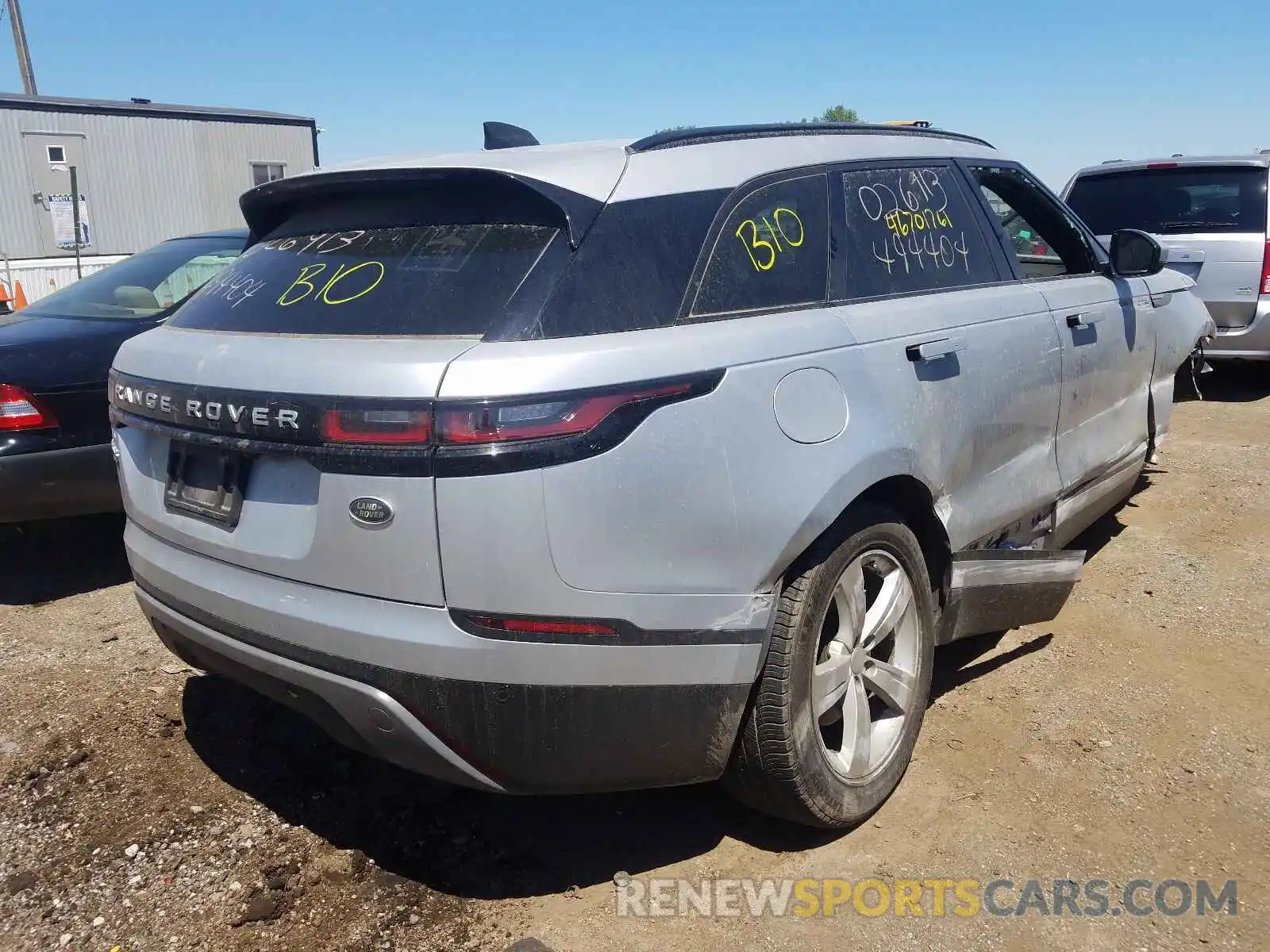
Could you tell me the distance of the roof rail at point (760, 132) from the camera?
2.57m

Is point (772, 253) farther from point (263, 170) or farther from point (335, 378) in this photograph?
point (263, 170)

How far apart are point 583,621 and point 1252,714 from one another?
2593mm

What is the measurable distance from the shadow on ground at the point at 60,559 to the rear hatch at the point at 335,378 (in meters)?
2.51

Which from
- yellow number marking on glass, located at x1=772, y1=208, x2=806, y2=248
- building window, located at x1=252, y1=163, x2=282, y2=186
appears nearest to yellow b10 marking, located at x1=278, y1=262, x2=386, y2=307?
yellow number marking on glass, located at x1=772, y1=208, x2=806, y2=248

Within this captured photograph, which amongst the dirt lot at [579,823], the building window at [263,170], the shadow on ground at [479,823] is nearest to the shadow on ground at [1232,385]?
the dirt lot at [579,823]

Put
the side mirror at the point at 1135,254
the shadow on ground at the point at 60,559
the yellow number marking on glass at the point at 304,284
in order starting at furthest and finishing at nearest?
the shadow on ground at the point at 60,559
the side mirror at the point at 1135,254
the yellow number marking on glass at the point at 304,284

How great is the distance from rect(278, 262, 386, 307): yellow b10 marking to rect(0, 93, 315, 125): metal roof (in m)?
23.0

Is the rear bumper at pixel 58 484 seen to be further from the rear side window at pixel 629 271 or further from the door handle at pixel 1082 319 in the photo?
the door handle at pixel 1082 319

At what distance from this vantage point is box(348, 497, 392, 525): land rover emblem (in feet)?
6.93

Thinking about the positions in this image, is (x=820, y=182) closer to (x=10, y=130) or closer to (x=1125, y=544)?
(x=1125, y=544)

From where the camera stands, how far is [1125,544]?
203 inches

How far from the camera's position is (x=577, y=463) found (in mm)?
2082

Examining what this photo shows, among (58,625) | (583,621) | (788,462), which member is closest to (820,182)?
(788,462)

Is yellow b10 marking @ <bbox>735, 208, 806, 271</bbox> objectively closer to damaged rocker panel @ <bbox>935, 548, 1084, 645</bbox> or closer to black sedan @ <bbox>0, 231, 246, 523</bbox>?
damaged rocker panel @ <bbox>935, 548, 1084, 645</bbox>
